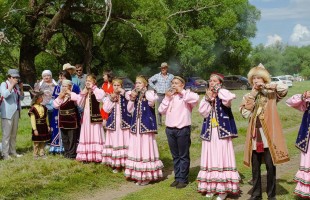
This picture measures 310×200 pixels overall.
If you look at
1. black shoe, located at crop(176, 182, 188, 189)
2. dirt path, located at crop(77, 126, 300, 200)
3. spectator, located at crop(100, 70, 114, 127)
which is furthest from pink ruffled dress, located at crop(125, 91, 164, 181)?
spectator, located at crop(100, 70, 114, 127)

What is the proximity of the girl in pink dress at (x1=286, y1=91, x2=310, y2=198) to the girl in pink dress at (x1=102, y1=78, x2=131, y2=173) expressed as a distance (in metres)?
3.06

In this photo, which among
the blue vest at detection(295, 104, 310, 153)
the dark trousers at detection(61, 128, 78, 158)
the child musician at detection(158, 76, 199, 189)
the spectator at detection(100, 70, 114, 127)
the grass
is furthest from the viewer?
the spectator at detection(100, 70, 114, 127)

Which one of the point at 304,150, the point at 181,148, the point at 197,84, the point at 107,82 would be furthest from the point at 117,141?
the point at 197,84

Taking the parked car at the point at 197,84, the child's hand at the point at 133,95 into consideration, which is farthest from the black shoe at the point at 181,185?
the parked car at the point at 197,84

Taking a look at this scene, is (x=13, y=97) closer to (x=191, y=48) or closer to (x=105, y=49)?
(x=191, y=48)

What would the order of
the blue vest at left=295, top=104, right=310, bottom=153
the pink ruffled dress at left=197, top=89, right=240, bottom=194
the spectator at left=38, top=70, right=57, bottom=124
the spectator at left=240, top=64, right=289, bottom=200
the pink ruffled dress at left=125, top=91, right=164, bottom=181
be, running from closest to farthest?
the spectator at left=240, top=64, right=289, bottom=200, the blue vest at left=295, top=104, right=310, bottom=153, the pink ruffled dress at left=197, top=89, right=240, bottom=194, the pink ruffled dress at left=125, top=91, right=164, bottom=181, the spectator at left=38, top=70, right=57, bottom=124

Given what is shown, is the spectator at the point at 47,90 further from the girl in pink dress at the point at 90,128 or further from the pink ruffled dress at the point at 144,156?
the pink ruffled dress at the point at 144,156

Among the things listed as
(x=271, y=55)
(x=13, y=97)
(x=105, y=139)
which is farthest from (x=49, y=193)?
(x=271, y=55)

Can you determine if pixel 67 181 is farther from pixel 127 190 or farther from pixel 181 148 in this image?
pixel 181 148

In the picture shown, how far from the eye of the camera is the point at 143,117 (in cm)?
715

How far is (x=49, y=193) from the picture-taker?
21.8 feet

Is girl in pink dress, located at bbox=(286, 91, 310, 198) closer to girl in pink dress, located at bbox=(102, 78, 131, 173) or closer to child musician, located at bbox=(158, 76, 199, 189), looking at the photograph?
child musician, located at bbox=(158, 76, 199, 189)

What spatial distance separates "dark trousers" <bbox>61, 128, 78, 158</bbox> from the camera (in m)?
8.26

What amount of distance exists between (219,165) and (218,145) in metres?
0.29
